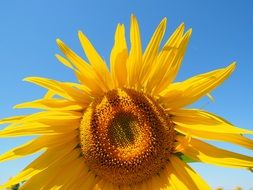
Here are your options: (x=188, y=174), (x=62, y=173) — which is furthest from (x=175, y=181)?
(x=62, y=173)

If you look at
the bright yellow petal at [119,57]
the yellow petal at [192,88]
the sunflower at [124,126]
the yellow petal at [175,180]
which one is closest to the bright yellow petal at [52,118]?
the sunflower at [124,126]

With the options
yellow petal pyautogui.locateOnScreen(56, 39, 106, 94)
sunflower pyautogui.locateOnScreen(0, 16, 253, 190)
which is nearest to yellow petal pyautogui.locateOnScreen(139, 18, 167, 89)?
sunflower pyautogui.locateOnScreen(0, 16, 253, 190)

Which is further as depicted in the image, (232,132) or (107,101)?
(107,101)

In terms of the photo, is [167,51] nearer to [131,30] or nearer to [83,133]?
[131,30]

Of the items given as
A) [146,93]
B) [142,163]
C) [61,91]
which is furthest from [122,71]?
[142,163]

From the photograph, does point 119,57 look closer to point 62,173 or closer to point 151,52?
point 151,52

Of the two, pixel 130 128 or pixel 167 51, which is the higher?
pixel 167 51
